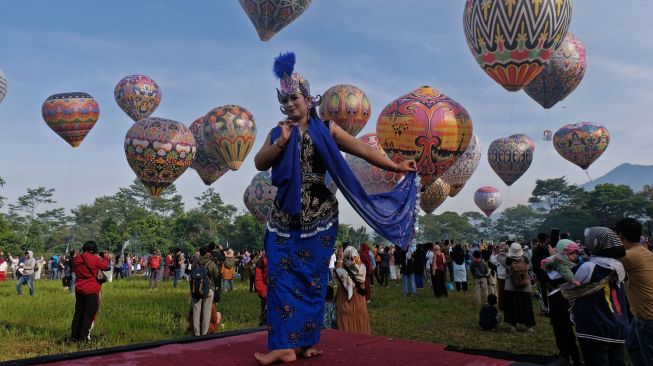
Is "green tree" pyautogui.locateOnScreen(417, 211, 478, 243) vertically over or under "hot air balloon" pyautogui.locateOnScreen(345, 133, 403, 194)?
over

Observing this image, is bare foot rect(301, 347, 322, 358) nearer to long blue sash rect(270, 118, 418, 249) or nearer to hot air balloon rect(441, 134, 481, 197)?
Answer: long blue sash rect(270, 118, 418, 249)

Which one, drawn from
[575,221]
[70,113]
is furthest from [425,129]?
[575,221]

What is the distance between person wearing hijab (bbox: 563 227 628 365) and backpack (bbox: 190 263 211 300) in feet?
20.5

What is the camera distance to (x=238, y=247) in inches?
2803

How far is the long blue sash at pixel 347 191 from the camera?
3.64m

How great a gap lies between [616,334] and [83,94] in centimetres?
3247

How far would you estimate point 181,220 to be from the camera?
6781cm

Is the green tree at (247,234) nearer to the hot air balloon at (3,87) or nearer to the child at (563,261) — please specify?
the hot air balloon at (3,87)

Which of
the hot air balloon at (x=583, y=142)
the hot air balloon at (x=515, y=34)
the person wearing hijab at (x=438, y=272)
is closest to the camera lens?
the person wearing hijab at (x=438, y=272)

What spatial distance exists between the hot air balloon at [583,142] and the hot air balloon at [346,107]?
1664 cm

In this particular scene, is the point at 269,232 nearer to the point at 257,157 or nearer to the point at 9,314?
the point at 257,157

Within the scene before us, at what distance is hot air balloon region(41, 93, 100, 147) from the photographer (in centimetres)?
2988

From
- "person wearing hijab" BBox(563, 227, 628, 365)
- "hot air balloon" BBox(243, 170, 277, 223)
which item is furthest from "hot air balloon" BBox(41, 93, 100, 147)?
"person wearing hijab" BBox(563, 227, 628, 365)

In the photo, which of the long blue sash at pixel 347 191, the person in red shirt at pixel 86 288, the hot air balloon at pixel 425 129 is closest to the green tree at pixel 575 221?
the hot air balloon at pixel 425 129
